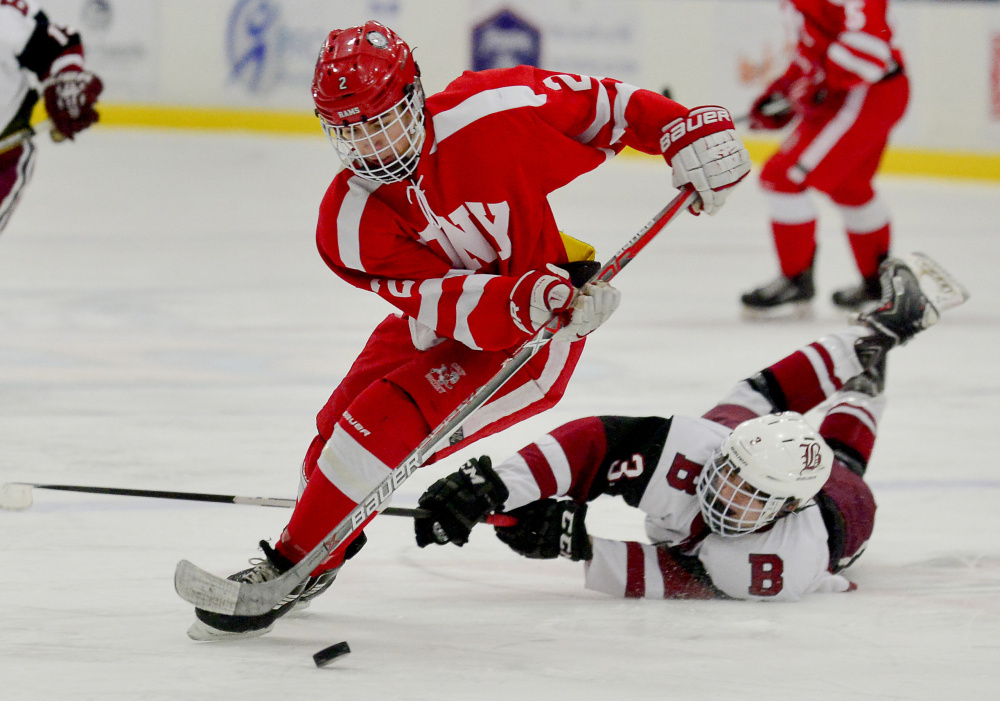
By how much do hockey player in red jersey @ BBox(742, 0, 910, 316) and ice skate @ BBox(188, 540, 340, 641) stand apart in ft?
10.4

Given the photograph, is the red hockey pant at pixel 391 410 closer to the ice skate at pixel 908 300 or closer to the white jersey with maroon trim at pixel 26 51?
the ice skate at pixel 908 300

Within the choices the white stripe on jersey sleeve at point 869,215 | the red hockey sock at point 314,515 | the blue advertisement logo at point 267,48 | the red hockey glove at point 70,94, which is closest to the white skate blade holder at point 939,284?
the red hockey sock at point 314,515

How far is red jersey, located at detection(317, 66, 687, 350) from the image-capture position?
2.18m

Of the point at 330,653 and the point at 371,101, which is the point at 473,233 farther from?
the point at 330,653

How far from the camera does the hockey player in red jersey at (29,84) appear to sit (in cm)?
402

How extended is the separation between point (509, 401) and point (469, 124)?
1.54 ft

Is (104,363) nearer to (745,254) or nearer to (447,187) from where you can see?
(447,187)

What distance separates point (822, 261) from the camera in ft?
21.0

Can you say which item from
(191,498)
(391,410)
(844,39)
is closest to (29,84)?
(191,498)

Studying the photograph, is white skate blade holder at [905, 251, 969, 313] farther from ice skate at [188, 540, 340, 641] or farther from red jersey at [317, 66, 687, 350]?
ice skate at [188, 540, 340, 641]

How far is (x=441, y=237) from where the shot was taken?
7.39ft

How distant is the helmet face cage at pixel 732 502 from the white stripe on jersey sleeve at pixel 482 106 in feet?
2.16

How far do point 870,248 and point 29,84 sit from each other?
300 cm

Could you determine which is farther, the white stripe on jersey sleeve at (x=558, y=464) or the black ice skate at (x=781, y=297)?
the black ice skate at (x=781, y=297)
